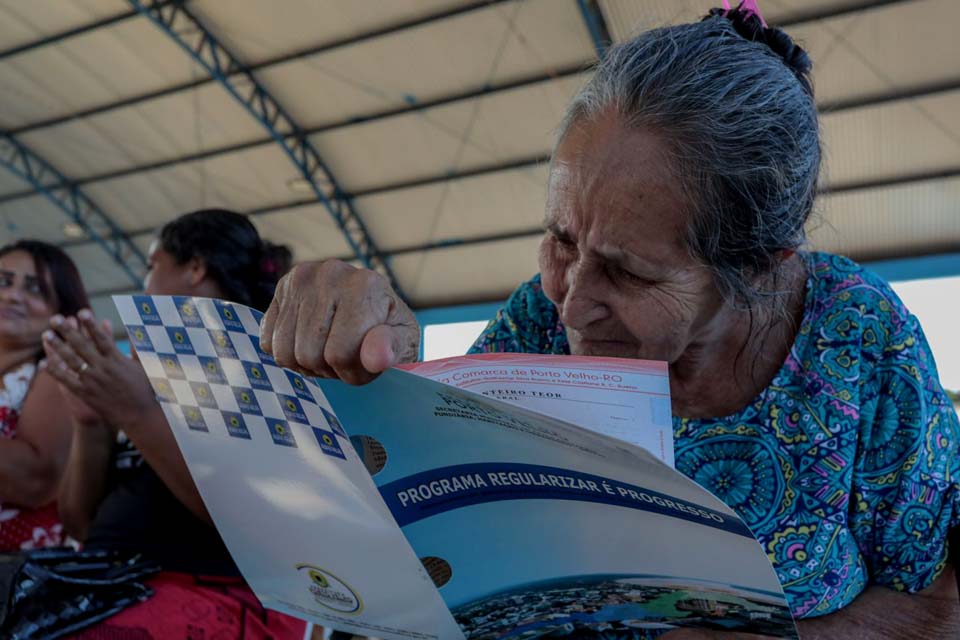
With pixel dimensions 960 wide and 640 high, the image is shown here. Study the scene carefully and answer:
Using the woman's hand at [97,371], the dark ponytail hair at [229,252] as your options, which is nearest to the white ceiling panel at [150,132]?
the dark ponytail hair at [229,252]

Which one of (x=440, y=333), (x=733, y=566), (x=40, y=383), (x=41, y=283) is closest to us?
(x=733, y=566)

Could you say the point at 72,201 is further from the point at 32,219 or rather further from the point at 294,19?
the point at 294,19

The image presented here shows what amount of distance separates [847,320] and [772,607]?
511mm

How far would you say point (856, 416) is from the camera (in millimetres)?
999

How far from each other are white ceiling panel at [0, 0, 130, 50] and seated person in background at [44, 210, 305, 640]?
27.9 ft

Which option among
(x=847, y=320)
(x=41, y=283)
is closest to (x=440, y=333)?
(x=41, y=283)

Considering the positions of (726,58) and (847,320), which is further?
(847,320)

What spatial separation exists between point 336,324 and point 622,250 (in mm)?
339

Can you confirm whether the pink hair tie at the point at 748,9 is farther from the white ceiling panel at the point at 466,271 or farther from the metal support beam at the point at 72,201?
the metal support beam at the point at 72,201

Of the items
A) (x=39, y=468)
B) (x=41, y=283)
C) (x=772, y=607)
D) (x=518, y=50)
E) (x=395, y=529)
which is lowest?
(x=772, y=607)

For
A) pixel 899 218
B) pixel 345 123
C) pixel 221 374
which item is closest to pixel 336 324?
pixel 221 374

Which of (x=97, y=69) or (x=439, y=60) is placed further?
(x=97, y=69)

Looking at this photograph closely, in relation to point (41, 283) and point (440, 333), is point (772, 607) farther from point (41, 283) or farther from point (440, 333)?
point (440, 333)

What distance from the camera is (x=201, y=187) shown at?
1091 centimetres
